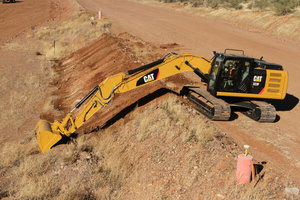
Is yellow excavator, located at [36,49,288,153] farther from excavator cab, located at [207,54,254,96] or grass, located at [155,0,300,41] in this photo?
grass, located at [155,0,300,41]

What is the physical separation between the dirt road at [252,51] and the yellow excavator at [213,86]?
0.64 meters

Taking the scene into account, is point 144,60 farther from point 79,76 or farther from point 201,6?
point 201,6

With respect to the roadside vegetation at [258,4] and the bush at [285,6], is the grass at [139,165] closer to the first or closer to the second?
the bush at [285,6]

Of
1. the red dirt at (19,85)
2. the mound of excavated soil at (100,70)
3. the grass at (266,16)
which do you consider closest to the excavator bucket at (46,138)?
the mound of excavated soil at (100,70)

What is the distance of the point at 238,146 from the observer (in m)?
9.52

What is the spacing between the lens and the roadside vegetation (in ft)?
98.6

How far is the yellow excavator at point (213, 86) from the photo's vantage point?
10.1m

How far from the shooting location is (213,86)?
36.7 ft

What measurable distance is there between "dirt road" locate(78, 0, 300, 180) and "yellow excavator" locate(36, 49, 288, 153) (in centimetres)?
64


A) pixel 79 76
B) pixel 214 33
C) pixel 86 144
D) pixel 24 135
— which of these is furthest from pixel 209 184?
pixel 214 33

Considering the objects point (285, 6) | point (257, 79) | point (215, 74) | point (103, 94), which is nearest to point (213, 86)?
point (215, 74)

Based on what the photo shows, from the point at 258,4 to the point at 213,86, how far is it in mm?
26899

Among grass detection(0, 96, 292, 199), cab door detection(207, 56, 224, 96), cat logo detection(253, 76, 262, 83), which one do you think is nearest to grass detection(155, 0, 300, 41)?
cat logo detection(253, 76, 262, 83)

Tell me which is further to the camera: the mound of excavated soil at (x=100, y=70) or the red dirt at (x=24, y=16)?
the red dirt at (x=24, y=16)
